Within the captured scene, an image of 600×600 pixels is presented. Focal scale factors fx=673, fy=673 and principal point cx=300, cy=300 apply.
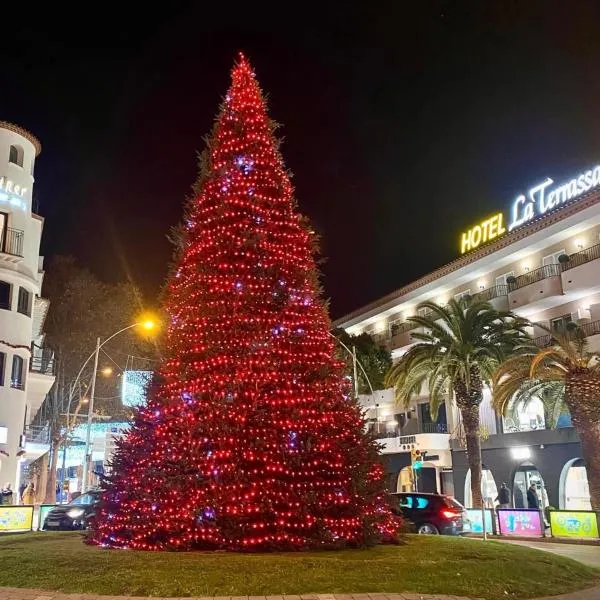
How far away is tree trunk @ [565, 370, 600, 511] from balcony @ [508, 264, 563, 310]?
9.32 m

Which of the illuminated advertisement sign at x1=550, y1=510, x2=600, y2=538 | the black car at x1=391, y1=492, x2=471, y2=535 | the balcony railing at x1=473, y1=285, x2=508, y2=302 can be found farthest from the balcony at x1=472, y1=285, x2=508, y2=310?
the black car at x1=391, y1=492, x2=471, y2=535

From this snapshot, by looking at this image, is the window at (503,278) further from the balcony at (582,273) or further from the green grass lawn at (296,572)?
the green grass lawn at (296,572)

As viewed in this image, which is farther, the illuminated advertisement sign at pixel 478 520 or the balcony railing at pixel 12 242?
the balcony railing at pixel 12 242

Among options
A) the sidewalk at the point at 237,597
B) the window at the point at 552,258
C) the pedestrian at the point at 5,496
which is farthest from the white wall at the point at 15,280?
the window at the point at 552,258

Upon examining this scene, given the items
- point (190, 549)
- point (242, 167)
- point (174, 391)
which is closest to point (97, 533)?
point (190, 549)

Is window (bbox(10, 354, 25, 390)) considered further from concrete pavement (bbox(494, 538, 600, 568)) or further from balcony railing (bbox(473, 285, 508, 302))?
balcony railing (bbox(473, 285, 508, 302))

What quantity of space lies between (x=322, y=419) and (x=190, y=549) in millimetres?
3175

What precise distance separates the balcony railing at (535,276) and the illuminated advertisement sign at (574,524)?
14.2 meters

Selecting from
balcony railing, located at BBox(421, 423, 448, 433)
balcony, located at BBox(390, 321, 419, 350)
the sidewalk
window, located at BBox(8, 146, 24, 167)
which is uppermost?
window, located at BBox(8, 146, 24, 167)

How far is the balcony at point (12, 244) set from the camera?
96.9ft

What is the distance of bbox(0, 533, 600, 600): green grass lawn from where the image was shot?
8.54 metres

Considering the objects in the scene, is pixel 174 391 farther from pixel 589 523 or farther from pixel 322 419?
pixel 589 523

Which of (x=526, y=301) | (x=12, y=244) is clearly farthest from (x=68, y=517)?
(x=526, y=301)

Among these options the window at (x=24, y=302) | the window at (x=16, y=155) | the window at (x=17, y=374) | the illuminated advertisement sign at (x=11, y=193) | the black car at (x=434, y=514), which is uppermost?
the window at (x=16, y=155)
